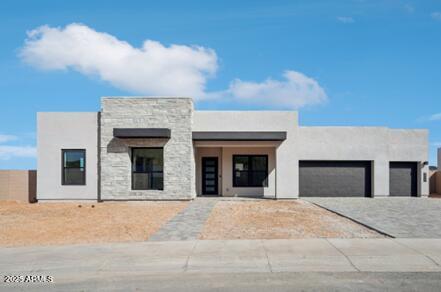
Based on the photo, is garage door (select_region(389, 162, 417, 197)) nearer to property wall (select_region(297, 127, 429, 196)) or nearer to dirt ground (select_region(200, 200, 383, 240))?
property wall (select_region(297, 127, 429, 196))

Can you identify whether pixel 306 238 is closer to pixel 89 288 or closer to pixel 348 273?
pixel 348 273

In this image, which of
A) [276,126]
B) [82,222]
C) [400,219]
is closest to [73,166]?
[82,222]

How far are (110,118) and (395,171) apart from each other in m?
17.8

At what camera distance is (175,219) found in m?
16.2

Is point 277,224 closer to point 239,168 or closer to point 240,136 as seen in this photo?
point 240,136

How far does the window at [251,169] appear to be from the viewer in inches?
1019

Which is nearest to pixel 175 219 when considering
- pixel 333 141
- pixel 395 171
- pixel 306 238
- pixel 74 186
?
pixel 306 238

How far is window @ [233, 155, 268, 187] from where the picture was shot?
2588cm

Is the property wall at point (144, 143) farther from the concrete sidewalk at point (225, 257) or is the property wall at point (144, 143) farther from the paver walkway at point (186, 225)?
the concrete sidewalk at point (225, 257)

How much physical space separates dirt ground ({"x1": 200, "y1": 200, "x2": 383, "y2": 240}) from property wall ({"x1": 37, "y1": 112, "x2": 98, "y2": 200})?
8.59m

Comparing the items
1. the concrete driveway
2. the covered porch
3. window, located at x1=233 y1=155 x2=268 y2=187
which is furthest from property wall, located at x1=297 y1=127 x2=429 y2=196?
the concrete driveway

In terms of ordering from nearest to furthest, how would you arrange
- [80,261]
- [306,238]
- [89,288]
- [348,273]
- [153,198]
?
[89,288] → [348,273] → [80,261] → [306,238] → [153,198]

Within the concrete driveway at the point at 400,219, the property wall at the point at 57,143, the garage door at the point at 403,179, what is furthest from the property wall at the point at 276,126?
the garage door at the point at 403,179

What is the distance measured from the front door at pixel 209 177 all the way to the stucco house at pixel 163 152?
6 cm
